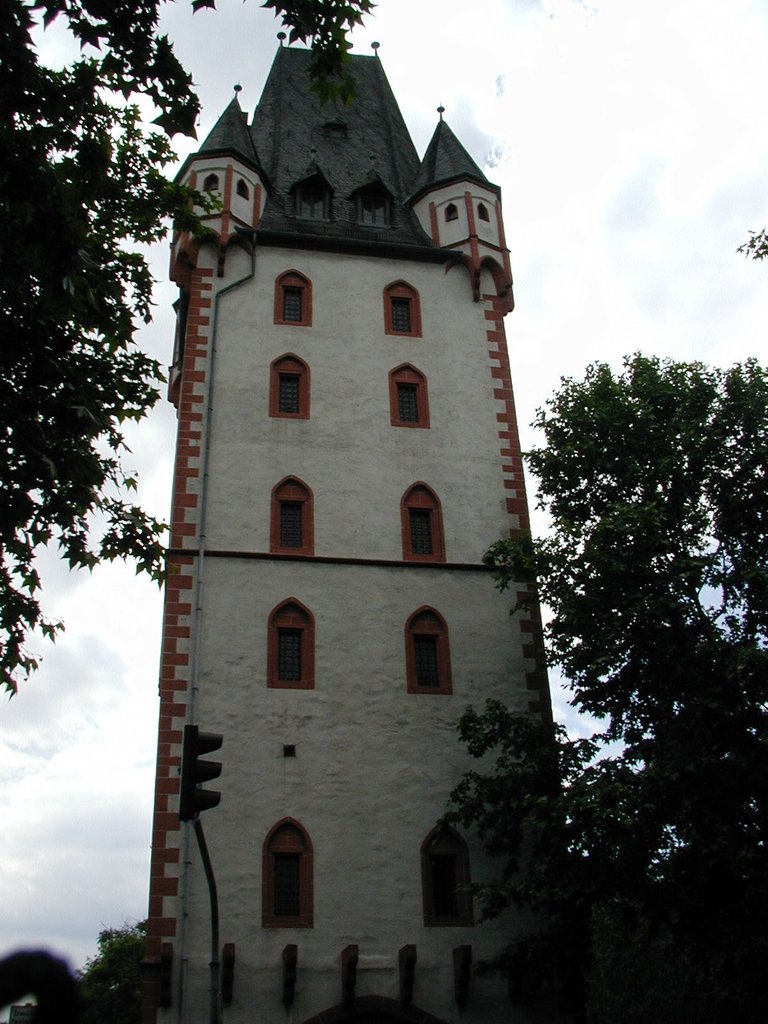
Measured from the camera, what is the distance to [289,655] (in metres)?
19.2

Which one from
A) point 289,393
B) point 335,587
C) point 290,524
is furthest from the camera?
point 289,393

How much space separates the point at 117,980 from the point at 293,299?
40.1 m

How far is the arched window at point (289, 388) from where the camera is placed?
22172 millimetres

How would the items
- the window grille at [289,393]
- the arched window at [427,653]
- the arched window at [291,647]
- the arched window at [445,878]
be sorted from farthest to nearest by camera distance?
the window grille at [289,393] → the arched window at [427,653] → the arched window at [291,647] → the arched window at [445,878]

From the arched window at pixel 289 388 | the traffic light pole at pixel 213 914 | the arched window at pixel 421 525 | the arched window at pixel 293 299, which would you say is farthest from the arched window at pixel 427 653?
the traffic light pole at pixel 213 914

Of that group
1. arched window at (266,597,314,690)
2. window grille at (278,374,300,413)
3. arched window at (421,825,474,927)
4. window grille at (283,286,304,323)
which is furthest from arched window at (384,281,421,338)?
arched window at (421,825,474,927)

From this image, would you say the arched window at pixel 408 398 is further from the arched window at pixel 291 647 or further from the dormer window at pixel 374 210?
the dormer window at pixel 374 210

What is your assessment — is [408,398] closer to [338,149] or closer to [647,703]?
[647,703]

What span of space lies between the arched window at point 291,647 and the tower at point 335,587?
39mm

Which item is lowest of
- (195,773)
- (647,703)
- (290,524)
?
(195,773)

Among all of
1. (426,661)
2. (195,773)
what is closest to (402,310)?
(426,661)

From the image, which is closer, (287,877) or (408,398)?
(287,877)

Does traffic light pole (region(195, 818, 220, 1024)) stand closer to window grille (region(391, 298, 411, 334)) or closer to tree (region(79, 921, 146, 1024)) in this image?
window grille (region(391, 298, 411, 334))

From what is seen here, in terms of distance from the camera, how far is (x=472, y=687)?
19.5 metres
